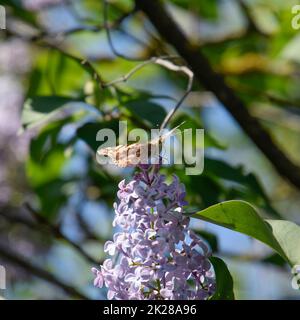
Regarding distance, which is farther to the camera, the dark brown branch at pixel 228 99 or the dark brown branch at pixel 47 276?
the dark brown branch at pixel 47 276

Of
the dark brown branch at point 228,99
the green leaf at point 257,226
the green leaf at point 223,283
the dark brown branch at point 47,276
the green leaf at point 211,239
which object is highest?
the dark brown branch at point 228,99

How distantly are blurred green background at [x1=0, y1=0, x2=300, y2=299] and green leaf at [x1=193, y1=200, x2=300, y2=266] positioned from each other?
411 millimetres

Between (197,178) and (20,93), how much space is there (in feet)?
5.67

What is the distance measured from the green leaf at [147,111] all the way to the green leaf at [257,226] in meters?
0.40

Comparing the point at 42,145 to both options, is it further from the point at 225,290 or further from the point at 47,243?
the point at 47,243

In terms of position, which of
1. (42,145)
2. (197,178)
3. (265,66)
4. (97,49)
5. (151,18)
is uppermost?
(97,49)

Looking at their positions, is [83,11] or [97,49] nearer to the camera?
[83,11]

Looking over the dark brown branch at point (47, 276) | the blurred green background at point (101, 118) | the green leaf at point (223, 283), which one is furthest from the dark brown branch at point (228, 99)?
the green leaf at point (223, 283)

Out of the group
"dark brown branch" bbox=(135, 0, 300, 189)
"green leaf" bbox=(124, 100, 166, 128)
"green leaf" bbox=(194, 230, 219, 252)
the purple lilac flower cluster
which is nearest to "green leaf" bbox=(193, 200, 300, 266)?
the purple lilac flower cluster

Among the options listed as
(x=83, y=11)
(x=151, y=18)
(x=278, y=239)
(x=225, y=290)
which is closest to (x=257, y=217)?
(x=278, y=239)

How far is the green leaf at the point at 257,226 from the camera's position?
1.09 meters

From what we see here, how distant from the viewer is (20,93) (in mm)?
3166

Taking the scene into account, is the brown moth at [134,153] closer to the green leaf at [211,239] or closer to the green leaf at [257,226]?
the green leaf at [257,226]

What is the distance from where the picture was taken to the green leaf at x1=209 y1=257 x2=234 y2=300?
117 cm
